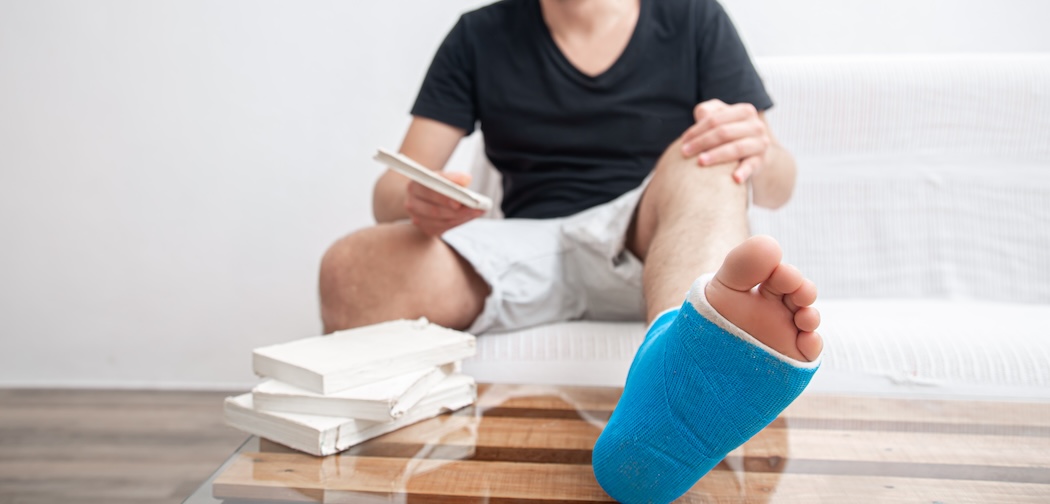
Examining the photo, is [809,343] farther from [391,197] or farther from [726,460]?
[391,197]

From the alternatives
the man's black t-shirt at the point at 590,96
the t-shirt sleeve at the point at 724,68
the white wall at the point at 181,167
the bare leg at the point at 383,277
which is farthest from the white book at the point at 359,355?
the white wall at the point at 181,167

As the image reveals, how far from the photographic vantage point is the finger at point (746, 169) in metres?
1.10

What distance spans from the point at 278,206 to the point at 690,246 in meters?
1.58

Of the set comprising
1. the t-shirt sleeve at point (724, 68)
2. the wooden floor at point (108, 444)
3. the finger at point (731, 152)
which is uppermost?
the t-shirt sleeve at point (724, 68)

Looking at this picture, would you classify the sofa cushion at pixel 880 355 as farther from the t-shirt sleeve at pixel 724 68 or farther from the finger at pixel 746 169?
the t-shirt sleeve at pixel 724 68

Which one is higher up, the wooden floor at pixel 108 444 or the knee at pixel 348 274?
the knee at pixel 348 274

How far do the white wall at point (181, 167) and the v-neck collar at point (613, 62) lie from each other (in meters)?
0.77

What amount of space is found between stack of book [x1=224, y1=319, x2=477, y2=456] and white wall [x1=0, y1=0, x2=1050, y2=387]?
1321 millimetres

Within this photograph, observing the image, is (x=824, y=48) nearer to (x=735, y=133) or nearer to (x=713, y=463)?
(x=735, y=133)

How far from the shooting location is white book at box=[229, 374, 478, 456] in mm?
844

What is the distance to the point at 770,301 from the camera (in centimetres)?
63

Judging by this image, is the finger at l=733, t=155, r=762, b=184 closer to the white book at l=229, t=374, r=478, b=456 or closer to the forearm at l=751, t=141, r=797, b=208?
the forearm at l=751, t=141, r=797, b=208

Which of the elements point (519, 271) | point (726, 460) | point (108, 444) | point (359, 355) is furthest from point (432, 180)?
point (108, 444)

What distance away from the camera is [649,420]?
2.28 feet
